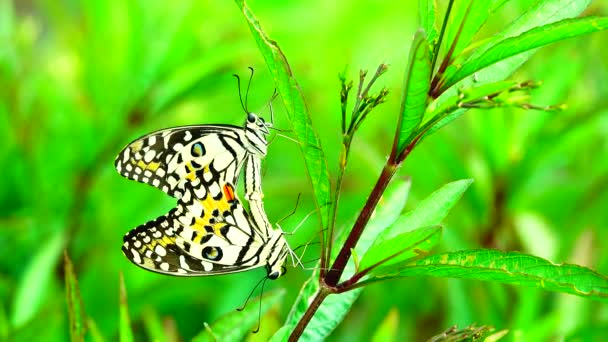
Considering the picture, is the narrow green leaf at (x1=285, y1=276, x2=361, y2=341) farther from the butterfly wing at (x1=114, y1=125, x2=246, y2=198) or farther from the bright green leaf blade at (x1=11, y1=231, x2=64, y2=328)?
the bright green leaf blade at (x1=11, y1=231, x2=64, y2=328)

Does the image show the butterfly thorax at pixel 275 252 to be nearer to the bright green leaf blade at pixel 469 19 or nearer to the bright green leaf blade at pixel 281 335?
the bright green leaf blade at pixel 281 335

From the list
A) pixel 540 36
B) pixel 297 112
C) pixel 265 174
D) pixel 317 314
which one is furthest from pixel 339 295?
pixel 265 174

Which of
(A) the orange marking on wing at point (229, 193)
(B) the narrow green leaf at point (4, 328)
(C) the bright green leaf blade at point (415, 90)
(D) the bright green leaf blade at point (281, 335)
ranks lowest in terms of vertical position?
(B) the narrow green leaf at point (4, 328)

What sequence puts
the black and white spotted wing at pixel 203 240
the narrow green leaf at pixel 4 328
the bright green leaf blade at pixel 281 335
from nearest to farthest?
the bright green leaf blade at pixel 281 335 < the black and white spotted wing at pixel 203 240 < the narrow green leaf at pixel 4 328

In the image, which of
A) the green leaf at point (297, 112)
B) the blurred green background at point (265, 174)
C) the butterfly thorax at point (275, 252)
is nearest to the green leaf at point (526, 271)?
the green leaf at point (297, 112)

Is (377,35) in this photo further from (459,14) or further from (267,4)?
(459,14)

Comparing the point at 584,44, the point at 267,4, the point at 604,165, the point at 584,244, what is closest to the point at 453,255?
the point at 584,244

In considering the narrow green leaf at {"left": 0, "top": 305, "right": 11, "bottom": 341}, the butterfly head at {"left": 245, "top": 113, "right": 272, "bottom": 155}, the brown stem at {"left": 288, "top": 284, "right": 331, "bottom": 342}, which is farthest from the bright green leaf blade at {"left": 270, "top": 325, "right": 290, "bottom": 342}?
the narrow green leaf at {"left": 0, "top": 305, "right": 11, "bottom": 341}
